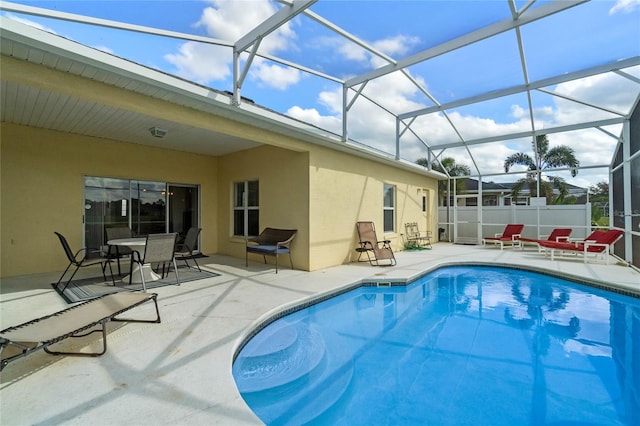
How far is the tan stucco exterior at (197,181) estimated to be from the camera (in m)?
5.54

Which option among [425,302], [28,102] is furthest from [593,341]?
[28,102]

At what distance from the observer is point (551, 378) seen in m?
2.83

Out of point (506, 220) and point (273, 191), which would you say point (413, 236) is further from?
point (273, 191)

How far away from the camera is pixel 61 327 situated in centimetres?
255

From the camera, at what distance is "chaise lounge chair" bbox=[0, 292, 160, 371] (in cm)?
225

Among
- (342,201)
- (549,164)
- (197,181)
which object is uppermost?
(549,164)

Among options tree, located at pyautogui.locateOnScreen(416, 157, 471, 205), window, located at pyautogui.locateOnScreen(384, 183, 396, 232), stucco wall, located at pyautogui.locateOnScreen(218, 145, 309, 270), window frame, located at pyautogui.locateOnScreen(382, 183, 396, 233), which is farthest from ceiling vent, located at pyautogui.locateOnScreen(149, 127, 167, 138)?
tree, located at pyautogui.locateOnScreen(416, 157, 471, 205)

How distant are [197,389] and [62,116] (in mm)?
5631

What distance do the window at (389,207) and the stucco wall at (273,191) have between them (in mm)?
3884

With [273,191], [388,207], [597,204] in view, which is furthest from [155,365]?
[597,204]

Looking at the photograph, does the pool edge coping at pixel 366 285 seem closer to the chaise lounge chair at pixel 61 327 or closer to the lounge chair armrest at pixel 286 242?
the chaise lounge chair at pixel 61 327

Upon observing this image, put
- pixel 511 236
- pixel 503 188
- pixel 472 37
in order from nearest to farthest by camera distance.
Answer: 1. pixel 472 37
2. pixel 511 236
3. pixel 503 188

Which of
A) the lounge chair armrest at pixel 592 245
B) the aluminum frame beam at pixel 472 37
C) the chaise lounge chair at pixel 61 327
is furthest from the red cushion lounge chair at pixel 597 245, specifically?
the chaise lounge chair at pixel 61 327

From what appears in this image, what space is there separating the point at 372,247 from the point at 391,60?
4.28 m
